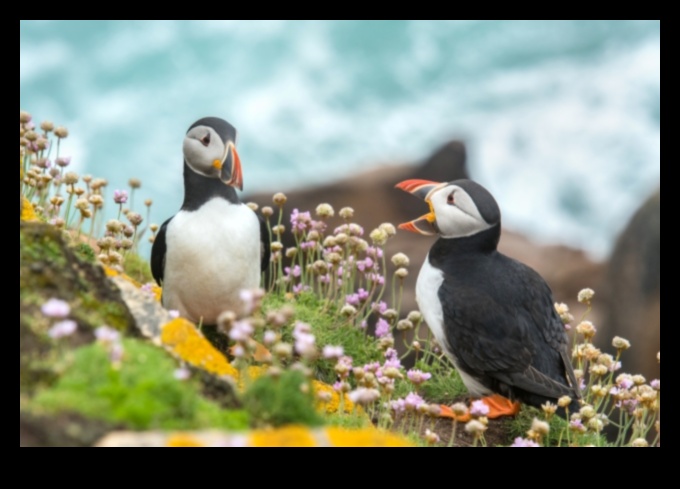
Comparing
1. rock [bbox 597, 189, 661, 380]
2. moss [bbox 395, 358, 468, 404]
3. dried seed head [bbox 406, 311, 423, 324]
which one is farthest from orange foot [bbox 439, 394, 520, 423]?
rock [bbox 597, 189, 661, 380]

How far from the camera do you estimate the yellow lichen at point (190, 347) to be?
403cm

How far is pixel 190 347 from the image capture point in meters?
4.09

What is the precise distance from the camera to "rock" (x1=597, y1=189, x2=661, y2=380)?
9641 millimetres

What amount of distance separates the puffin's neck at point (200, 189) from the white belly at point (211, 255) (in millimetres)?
35

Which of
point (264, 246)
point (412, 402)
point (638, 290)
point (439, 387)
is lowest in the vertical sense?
point (439, 387)

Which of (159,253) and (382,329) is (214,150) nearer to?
(159,253)

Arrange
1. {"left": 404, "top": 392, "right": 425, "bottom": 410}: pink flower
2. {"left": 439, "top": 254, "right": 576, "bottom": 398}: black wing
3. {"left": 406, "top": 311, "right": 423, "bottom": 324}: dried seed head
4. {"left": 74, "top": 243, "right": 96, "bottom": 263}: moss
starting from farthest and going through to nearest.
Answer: {"left": 406, "top": 311, "right": 423, "bottom": 324}: dried seed head, {"left": 74, "top": 243, "right": 96, "bottom": 263}: moss, {"left": 439, "top": 254, "right": 576, "bottom": 398}: black wing, {"left": 404, "top": 392, "right": 425, "bottom": 410}: pink flower

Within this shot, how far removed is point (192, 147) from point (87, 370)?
2.10m

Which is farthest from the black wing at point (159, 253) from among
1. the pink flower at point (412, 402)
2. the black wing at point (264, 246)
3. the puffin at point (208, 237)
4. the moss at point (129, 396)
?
the moss at point (129, 396)

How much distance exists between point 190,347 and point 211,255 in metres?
1.27

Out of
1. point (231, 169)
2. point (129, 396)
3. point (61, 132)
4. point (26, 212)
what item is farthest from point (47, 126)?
point (129, 396)

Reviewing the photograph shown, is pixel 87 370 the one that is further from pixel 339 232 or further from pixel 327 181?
pixel 327 181

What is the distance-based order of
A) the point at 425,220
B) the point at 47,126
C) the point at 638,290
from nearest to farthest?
the point at 425,220, the point at 47,126, the point at 638,290

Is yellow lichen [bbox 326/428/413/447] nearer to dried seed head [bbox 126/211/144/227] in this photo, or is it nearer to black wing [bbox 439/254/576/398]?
black wing [bbox 439/254/576/398]
